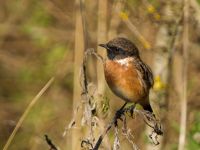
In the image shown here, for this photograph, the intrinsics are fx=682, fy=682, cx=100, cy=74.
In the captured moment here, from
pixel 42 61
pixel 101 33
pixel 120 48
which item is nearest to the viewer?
pixel 120 48

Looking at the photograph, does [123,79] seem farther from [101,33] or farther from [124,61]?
[101,33]

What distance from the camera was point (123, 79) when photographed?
17.1 feet

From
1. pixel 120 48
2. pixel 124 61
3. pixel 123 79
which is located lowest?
pixel 123 79

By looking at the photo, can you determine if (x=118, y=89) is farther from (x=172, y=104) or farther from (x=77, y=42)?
(x=172, y=104)

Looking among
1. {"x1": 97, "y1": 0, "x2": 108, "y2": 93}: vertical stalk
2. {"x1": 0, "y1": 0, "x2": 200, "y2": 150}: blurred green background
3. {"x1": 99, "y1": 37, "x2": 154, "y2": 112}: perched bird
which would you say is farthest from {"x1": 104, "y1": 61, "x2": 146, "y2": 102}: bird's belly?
{"x1": 0, "y1": 0, "x2": 200, "y2": 150}: blurred green background

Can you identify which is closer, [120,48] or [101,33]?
[120,48]

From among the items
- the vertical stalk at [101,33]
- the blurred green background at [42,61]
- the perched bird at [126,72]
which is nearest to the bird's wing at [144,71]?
the perched bird at [126,72]

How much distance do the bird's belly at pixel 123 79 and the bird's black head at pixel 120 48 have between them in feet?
0.23

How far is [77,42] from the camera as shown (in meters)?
5.01

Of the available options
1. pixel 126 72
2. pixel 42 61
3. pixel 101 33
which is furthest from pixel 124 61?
pixel 42 61

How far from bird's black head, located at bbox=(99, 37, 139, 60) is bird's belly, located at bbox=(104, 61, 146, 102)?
0.07m

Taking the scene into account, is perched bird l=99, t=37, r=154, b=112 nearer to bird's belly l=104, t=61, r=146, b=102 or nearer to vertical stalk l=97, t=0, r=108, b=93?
bird's belly l=104, t=61, r=146, b=102

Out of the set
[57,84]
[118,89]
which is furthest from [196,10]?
[57,84]

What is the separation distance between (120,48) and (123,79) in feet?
0.78
